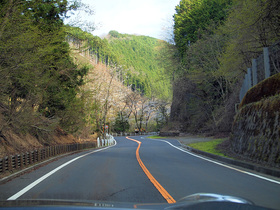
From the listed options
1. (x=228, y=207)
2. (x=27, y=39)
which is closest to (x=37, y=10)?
(x=27, y=39)

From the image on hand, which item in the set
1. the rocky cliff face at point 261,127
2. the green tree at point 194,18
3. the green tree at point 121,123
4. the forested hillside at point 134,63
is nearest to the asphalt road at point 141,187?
the rocky cliff face at point 261,127

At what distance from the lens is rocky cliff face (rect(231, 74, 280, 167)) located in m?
11.0

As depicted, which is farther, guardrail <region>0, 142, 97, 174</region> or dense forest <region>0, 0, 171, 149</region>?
dense forest <region>0, 0, 171, 149</region>

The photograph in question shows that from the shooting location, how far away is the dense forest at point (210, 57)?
20438mm

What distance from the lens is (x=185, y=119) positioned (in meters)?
55.2

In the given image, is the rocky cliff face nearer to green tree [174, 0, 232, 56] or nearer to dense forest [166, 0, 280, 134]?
dense forest [166, 0, 280, 134]

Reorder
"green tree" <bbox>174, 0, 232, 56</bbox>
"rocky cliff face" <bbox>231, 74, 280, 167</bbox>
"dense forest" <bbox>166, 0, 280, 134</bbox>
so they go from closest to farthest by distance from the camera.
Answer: "rocky cliff face" <bbox>231, 74, 280, 167</bbox>
"dense forest" <bbox>166, 0, 280, 134</bbox>
"green tree" <bbox>174, 0, 232, 56</bbox>

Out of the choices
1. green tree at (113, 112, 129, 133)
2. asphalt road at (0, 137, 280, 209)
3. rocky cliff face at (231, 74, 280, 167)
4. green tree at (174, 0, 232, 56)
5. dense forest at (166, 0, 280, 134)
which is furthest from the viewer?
green tree at (113, 112, 129, 133)

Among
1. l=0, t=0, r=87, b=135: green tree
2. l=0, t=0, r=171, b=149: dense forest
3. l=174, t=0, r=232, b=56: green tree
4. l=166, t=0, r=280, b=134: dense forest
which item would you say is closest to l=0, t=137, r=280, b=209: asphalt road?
l=0, t=0, r=87, b=135: green tree

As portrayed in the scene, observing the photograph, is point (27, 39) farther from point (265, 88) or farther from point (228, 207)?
point (265, 88)

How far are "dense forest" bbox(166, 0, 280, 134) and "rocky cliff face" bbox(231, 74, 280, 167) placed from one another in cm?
578

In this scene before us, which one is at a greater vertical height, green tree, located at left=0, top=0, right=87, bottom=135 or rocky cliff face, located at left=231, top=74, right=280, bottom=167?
green tree, located at left=0, top=0, right=87, bottom=135

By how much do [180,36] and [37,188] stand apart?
147 feet

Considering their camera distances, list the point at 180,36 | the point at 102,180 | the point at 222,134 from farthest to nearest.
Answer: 1. the point at 180,36
2. the point at 222,134
3. the point at 102,180
